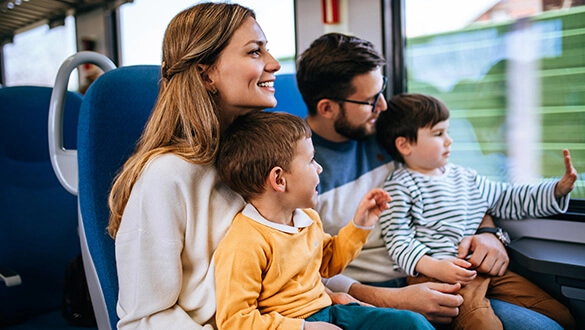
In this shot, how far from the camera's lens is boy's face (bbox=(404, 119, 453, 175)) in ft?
5.33

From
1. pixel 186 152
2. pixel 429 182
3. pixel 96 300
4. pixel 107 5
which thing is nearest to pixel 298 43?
pixel 429 182

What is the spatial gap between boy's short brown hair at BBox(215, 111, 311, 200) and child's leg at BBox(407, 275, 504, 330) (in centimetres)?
71

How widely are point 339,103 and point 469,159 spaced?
0.69 m

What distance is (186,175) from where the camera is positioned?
1.07 m

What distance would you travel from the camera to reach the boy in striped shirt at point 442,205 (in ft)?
4.87

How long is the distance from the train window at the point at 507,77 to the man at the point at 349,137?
1.17 ft

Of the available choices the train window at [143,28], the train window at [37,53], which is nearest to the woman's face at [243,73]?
the train window at [143,28]

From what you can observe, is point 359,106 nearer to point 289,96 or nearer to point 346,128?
point 346,128

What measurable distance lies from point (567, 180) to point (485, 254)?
37cm

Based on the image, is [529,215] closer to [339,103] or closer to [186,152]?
[339,103]

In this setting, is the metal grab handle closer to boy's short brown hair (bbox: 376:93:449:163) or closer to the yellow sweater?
the yellow sweater

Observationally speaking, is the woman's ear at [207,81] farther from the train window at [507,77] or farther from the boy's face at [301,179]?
the train window at [507,77]

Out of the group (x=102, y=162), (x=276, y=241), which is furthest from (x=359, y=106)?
(x=102, y=162)

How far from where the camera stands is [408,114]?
1679 millimetres
